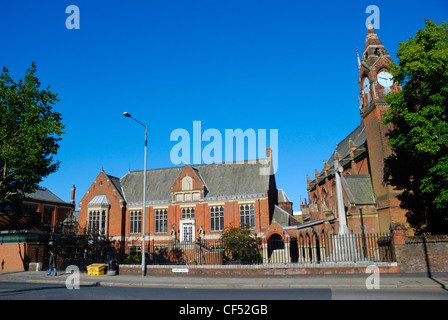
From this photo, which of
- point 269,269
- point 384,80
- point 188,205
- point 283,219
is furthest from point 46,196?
point 384,80

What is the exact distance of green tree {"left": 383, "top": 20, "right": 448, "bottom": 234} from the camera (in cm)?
2028

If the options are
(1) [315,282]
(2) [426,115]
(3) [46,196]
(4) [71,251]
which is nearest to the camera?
(1) [315,282]

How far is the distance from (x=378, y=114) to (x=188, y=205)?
88.0 feet

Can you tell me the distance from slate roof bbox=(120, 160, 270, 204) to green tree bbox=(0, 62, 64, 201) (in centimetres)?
2144

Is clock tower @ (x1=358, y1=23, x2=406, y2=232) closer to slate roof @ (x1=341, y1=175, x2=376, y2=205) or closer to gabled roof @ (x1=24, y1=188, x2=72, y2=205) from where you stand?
slate roof @ (x1=341, y1=175, x2=376, y2=205)

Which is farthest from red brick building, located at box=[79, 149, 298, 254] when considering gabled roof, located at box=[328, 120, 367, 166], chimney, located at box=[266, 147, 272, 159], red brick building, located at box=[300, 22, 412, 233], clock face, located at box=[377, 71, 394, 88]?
clock face, located at box=[377, 71, 394, 88]

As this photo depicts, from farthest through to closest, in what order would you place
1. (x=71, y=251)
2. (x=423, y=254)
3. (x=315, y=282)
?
(x=71, y=251) < (x=423, y=254) < (x=315, y=282)

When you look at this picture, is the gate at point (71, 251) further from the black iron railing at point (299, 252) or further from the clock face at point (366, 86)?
the clock face at point (366, 86)

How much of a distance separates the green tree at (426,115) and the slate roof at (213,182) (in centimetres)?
2067

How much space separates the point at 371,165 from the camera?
3000 centimetres

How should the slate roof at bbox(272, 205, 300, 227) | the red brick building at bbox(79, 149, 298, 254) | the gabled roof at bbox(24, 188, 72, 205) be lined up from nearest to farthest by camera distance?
the slate roof at bbox(272, 205, 300, 227)
the red brick building at bbox(79, 149, 298, 254)
the gabled roof at bbox(24, 188, 72, 205)

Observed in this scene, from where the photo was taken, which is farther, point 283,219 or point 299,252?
point 283,219

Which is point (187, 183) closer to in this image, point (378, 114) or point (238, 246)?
point (238, 246)

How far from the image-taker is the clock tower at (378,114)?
87.9 feet
